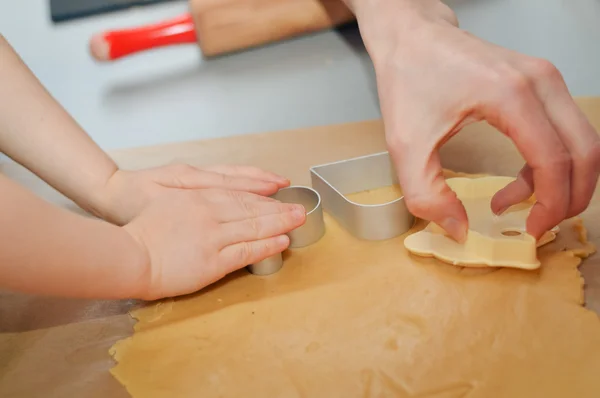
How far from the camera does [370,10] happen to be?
0.85m

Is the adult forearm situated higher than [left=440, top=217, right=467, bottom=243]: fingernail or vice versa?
the adult forearm

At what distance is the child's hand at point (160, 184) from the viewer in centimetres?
82

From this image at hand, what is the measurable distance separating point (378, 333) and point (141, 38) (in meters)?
0.80

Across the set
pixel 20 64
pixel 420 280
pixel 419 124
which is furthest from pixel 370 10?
pixel 20 64

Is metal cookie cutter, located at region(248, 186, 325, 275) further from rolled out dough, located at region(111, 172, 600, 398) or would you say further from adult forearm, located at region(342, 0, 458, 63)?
adult forearm, located at region(342, 0, 458, 63)

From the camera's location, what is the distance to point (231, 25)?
3.85ft

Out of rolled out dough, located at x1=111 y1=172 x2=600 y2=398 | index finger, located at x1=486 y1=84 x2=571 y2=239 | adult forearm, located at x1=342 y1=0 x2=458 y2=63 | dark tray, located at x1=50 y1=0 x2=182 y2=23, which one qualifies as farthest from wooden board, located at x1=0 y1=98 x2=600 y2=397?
dark tray, located at x1=50 y1=0 x2=182 y2=23

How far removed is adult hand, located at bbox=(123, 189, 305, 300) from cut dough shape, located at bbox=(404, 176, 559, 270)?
17 cm

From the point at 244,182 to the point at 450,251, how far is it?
0.99 ft

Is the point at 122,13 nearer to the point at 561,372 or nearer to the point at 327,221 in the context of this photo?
the point at 327,221

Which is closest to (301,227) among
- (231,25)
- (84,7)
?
(231,25)

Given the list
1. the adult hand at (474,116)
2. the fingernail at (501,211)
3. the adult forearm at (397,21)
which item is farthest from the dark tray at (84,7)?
the fingernail at (501,211)

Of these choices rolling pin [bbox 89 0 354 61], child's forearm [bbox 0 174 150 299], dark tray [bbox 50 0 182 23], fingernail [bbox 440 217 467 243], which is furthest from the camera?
dark tray [bbox 50 0 182 23]

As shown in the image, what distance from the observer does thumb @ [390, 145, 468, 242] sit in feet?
2.13
